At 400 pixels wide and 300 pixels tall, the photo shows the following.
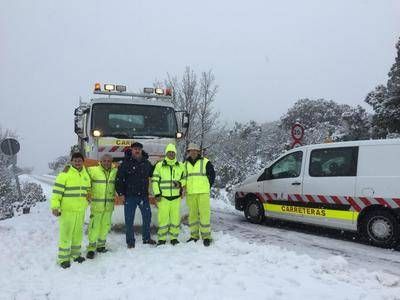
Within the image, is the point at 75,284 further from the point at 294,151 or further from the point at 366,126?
the point at 366,126

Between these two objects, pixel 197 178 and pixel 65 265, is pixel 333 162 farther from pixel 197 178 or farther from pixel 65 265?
pixel 65 265

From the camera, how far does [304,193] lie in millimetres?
10055

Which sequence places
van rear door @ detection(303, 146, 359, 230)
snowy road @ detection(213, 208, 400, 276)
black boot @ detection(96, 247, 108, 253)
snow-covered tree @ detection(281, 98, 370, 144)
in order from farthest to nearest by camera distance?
snow-covered tree @ detection(281, 98, 370, 144), van rear door @ detection(303, 146, 359, 230), black boot @ detection(96, 247, 108, 253), snowy road @ detection(213, 208, 400, 276)

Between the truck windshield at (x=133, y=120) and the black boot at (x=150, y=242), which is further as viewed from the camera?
the truck windshield at (x=133, y=120)

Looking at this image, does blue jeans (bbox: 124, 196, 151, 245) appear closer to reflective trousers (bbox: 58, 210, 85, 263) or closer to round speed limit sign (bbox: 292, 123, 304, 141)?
reflective trousers (bbox: 58, 210, 85, 263)

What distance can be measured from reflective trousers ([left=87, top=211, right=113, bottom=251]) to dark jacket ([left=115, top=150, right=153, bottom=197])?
0.51 m

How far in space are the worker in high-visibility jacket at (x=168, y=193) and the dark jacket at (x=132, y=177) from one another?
0.19m

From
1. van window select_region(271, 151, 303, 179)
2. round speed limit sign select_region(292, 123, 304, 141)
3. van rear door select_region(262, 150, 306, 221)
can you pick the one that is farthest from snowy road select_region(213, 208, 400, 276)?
round speed limit sign select_region(292, 123, 304, 141)

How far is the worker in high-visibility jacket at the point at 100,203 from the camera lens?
7.97 metres

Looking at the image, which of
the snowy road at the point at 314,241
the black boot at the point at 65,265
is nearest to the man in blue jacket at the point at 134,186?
the black boot at the point at 65,265

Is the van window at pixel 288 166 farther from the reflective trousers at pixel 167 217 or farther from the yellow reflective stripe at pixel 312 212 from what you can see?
the reflective trousers at pixel 167 217

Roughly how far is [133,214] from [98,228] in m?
0.75

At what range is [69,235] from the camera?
7.36 m

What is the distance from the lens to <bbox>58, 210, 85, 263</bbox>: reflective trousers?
7.30 m
